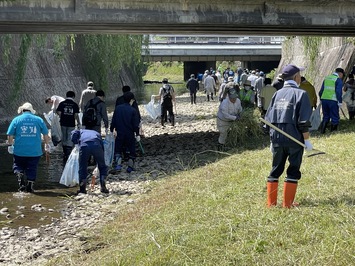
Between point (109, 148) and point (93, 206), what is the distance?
10.7 feet

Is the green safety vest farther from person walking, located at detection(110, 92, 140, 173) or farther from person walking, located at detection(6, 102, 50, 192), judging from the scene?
person walking, located at detection(6, 102, 50, 192)

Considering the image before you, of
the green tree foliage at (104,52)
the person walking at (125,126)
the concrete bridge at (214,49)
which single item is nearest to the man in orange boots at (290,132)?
the person walking at (125,126)

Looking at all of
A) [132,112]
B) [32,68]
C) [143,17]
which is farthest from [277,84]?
[32,68]

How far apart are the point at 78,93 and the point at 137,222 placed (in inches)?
1114

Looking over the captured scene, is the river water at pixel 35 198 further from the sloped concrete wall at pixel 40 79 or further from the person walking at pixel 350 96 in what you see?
the sloped concrete wall at pixel 40 79

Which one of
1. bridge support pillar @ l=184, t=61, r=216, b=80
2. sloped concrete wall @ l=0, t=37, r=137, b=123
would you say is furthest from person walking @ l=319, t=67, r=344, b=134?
bridge support pillar @ l=184, t=61, r=216, b=80

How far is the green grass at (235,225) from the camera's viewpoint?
21.0 feet

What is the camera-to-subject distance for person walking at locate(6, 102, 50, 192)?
39.9 ft

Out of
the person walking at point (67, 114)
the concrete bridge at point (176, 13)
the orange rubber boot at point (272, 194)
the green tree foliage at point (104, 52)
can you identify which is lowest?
the orange rubber boot at point (272, 194)

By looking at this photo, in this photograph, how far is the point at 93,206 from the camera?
11.0 m

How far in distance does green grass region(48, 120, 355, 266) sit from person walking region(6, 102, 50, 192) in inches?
98.6

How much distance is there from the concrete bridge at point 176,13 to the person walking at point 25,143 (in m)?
3.63

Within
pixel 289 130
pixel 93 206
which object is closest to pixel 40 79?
pixel 93 206

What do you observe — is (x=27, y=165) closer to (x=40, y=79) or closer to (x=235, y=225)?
(x=235, y=225)
